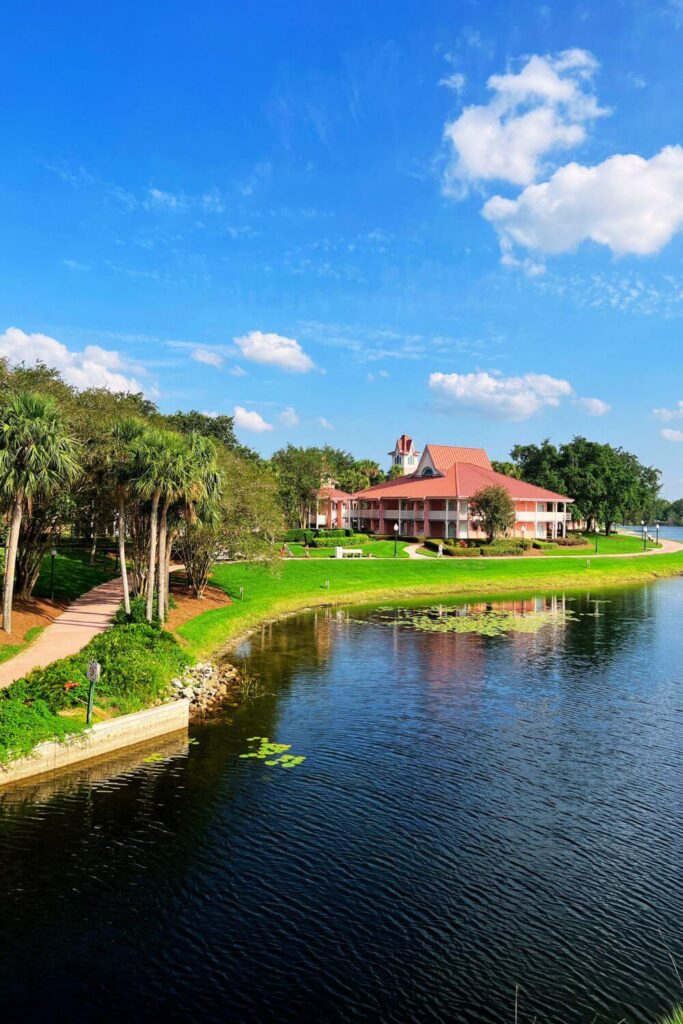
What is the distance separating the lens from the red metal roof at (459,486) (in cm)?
9225

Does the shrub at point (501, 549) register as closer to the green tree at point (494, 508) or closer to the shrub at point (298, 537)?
the green tree at point (494, 508)

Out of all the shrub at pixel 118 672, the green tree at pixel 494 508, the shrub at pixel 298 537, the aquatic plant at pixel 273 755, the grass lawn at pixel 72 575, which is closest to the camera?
the aquatic plant at pixel 273 755

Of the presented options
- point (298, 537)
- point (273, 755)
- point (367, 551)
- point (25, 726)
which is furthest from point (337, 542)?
point (25, 726)

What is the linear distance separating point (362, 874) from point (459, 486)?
8073cm

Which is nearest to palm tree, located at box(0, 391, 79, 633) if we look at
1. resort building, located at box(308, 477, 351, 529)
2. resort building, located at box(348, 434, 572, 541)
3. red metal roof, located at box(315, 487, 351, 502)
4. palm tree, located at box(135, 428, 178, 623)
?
palm tree, located at box(135, 428, 178, 623)

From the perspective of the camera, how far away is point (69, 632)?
3075 cm

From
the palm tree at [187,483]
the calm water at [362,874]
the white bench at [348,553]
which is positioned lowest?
the calm water at [362,874]

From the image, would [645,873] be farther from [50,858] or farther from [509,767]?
[50,858]

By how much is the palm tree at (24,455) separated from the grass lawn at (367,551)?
4311 centimetres

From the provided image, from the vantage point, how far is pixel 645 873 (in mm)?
14844

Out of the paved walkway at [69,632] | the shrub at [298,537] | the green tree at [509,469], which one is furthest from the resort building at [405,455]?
the paved walkway at [69,632]

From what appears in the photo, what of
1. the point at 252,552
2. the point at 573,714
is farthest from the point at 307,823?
the point at 252,552

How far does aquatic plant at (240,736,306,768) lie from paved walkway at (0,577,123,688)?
8.15 meters

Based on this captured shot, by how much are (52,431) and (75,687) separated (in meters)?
13.2
